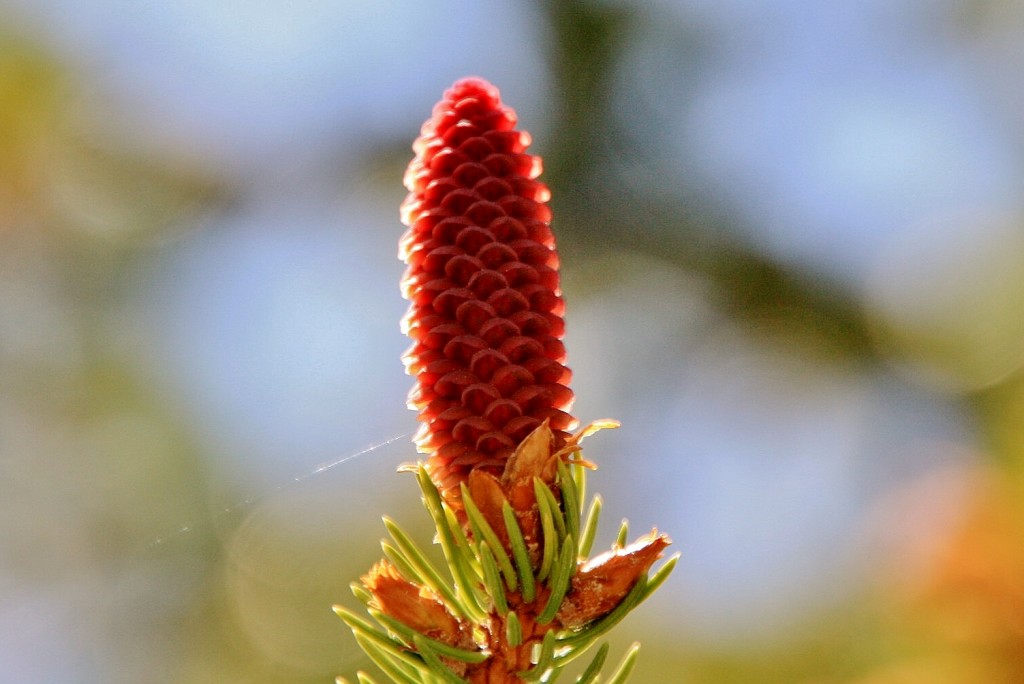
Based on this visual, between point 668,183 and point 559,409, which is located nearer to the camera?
point 559,409

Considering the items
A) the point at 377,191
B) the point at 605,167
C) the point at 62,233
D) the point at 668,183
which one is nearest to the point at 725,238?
the point at 668,183

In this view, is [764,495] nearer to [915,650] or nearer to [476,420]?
[915,650]

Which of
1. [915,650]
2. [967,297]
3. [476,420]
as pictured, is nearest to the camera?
[476,420]

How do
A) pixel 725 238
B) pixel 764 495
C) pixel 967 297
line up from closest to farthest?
pixel 967 297, pixel 764 495, pixel 725 238

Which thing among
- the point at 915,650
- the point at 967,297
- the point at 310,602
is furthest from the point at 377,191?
the point at 915,650

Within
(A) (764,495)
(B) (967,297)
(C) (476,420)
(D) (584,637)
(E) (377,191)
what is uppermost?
(E) (377,191)

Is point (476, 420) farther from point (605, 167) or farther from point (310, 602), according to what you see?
point (605, 167)

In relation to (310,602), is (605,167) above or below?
above
